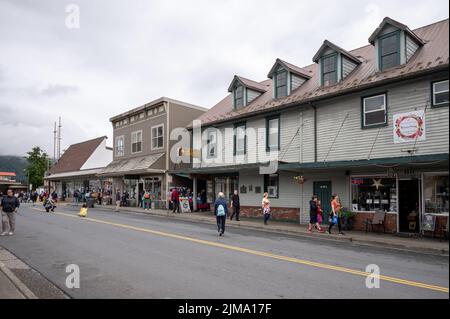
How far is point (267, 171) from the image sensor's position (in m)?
19.6

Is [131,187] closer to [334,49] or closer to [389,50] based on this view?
[334,49]

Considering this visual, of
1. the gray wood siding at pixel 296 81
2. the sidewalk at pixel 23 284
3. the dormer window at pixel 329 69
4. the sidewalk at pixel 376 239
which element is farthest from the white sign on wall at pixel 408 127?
the sidewalk at pixel 23 284

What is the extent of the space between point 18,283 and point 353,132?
14.3 metres

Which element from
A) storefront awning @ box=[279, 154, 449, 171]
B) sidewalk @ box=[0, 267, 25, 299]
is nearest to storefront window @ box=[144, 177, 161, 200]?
storefront awning @ box=[279, 154, 449, 171]

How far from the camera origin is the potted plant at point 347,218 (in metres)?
16.3

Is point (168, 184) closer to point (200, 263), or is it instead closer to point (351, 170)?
point (351, 170)

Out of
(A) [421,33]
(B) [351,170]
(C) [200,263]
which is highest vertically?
(A) [421,33]

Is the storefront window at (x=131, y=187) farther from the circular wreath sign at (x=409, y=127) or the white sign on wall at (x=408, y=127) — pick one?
the circular wreath sign at (x=409, y=127)

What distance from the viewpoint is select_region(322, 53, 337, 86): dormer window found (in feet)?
61.1

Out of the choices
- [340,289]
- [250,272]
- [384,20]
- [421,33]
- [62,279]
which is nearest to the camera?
[340,289]

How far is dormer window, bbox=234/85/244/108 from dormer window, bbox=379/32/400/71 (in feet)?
31.6
